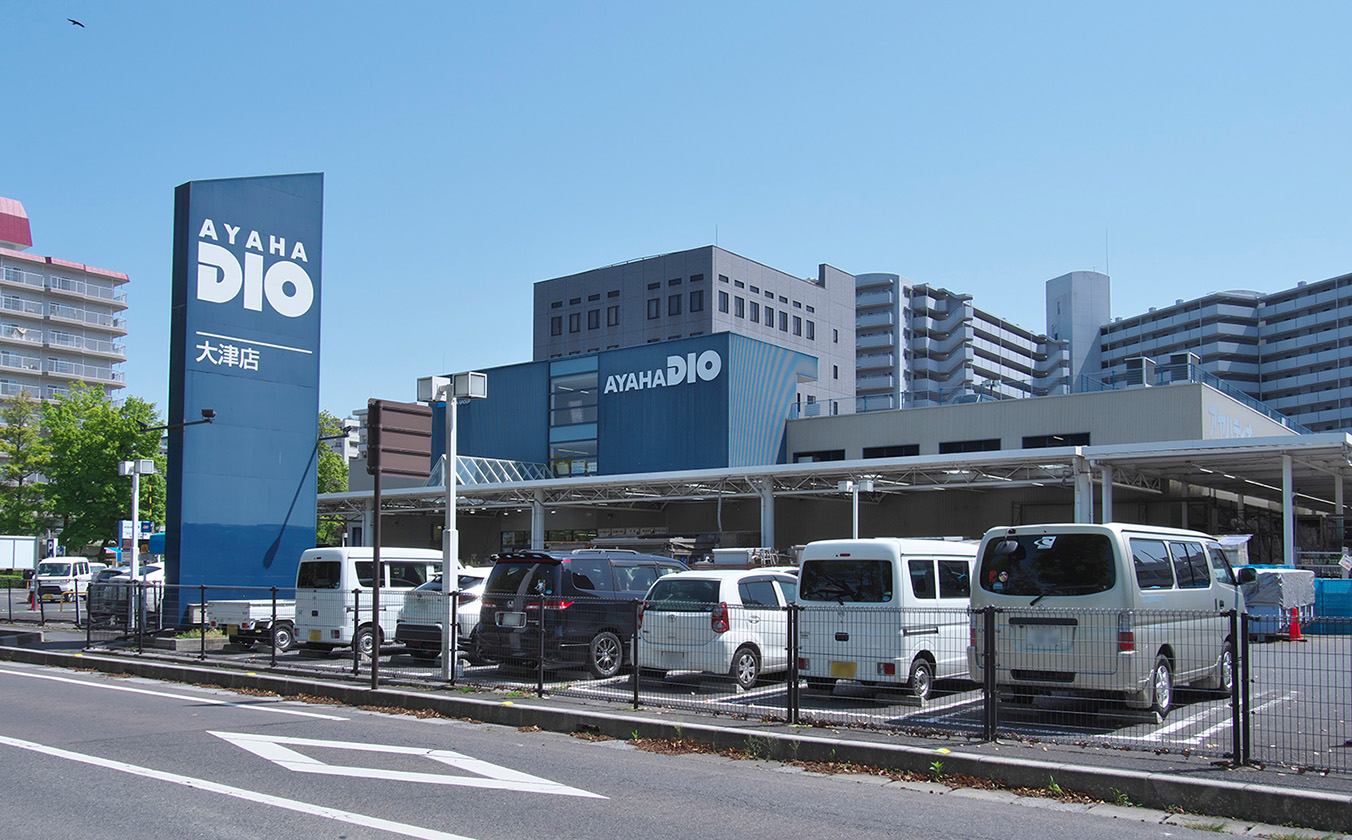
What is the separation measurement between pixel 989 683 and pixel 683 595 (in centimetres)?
544

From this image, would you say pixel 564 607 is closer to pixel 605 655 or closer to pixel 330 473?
pixel 605 655

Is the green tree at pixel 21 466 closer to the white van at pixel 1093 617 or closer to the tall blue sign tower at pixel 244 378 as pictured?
the tall blue sign tower at pixel 244 378

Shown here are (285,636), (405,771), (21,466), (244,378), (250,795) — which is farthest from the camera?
(21,466)

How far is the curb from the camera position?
7.37 meters

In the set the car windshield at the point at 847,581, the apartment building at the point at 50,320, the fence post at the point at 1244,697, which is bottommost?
the fence post at the point at 1244,697

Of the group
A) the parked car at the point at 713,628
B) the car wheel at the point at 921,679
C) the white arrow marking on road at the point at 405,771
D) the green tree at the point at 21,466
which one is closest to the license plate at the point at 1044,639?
the car wheel at the point at 921,679

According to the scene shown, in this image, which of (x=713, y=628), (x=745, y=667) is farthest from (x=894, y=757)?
(x=745, y=667)

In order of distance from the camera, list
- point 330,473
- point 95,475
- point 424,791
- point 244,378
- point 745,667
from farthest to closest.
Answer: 1. point 330,473
2. point 95,475
3. point 244,378
4. point 745,667
5. point 424,791

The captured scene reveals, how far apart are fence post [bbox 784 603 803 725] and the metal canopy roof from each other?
72.9 ft

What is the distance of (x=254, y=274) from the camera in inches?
963

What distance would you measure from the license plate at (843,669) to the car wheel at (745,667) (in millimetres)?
1876

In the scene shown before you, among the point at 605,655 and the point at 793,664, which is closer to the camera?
the point at 793,664

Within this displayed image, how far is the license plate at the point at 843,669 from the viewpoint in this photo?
12070 millimetres

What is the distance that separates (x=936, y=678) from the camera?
1288 cm
